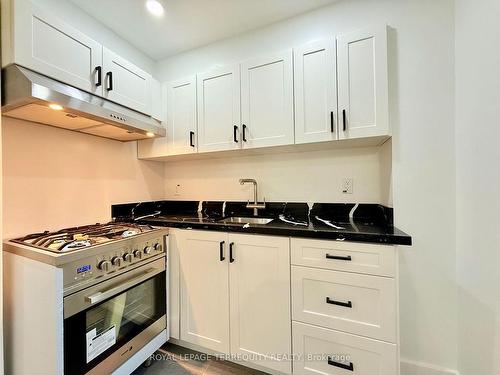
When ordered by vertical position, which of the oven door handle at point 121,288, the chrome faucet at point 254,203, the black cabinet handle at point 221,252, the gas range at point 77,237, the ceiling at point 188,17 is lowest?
the oven door handle at point 121,288

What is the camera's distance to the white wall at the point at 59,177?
4.43 feet

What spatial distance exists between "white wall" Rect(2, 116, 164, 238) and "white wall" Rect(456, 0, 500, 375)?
97.0 inches

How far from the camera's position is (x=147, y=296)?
1555 mm

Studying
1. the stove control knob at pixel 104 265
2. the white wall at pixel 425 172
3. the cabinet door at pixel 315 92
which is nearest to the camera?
the stove control knob at pixel 104 265

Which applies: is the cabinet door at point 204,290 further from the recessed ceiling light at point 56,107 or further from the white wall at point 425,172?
the white wall at point 425,172

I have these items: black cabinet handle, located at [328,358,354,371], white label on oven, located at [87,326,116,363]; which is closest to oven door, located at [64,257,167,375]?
white label on oven, located at [87,326,116,363]

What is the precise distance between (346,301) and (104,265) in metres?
1.35

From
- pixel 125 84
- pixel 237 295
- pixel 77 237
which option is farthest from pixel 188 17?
pixel 237 295

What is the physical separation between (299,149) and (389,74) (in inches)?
29.5

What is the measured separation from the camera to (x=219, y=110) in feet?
6.02

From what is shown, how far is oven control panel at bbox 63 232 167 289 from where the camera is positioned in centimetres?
110

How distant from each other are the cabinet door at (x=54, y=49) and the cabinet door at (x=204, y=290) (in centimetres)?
121

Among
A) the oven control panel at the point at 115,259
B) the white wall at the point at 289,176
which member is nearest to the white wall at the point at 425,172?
the white wall at the point at 289,176

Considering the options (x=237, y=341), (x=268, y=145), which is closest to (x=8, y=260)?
(x=237, y=341)
